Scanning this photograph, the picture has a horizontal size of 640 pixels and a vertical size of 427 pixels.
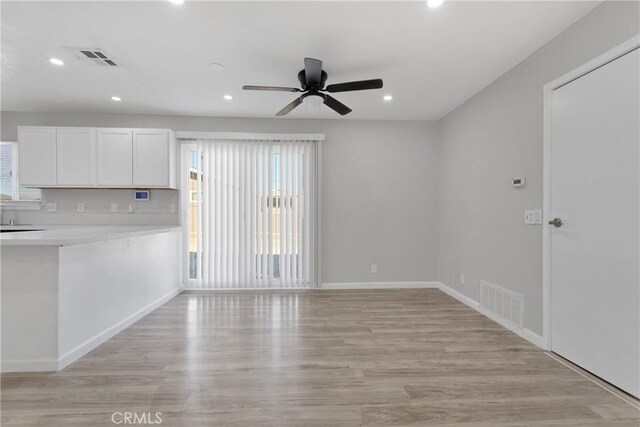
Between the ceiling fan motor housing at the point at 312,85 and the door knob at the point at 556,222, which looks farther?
the ceiling fan motor housing at the point at 312,85

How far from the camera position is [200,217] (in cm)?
403

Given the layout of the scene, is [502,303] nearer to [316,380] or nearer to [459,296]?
[459,296]

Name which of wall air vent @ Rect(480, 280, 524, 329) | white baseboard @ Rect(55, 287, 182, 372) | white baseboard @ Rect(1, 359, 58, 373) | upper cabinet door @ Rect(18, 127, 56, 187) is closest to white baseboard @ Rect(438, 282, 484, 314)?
wall air vent @ Rect(480, 280, 524, 329)

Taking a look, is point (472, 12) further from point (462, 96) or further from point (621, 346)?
point (621, 346)

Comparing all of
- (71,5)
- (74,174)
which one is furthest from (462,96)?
(74,174)

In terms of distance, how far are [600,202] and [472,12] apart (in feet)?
5.44

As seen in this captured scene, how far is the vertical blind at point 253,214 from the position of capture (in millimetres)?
4039

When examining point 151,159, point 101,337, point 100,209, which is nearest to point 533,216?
point 101,337

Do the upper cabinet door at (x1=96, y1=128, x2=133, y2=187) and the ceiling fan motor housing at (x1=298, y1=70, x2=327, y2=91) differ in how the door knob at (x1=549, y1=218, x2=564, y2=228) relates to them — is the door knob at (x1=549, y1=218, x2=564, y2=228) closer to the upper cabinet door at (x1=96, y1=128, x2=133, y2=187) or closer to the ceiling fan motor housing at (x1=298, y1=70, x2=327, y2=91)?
the ceiling fan motor housing at (x1=298, y1=70, x2=327, y2=91)

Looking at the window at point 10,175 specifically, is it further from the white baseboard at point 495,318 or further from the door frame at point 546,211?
the door frame at point 546,211

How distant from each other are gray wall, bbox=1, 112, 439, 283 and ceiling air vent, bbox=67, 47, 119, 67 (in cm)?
150

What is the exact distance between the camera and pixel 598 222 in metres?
1.90

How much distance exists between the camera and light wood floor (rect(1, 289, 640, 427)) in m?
1.55

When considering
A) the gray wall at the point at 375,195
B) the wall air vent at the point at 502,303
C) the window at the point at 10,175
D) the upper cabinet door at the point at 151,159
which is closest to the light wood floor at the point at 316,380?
the wall air vent at the point at 502,303
